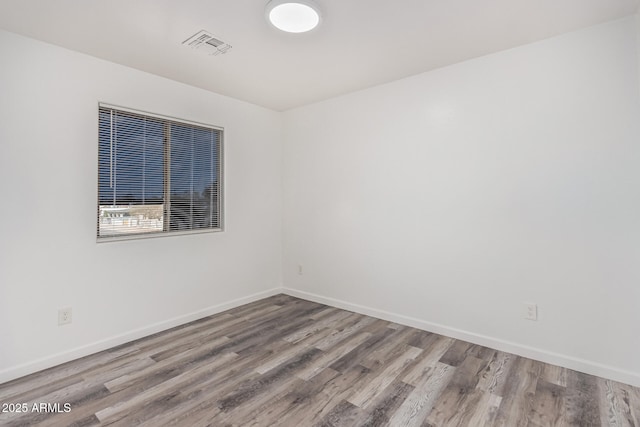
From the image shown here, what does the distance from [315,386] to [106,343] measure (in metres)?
1.91

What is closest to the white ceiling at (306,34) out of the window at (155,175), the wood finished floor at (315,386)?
the window at (155,175)

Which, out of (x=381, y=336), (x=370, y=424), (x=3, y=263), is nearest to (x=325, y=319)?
(x=381, y=336)

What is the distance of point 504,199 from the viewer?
267cm

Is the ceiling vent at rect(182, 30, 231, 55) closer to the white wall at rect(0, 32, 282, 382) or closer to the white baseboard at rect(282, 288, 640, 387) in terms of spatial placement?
the white wall at rect(0, 32, 282, 382)

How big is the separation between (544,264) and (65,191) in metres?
3.88

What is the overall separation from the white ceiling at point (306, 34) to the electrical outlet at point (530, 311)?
6.92 ft

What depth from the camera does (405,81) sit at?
3223 mm

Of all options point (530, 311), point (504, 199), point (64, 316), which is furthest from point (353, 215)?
point (64, 316)

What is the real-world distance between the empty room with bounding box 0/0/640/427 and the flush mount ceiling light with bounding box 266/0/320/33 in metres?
0.02

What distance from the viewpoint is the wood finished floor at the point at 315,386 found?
1863 millimetres

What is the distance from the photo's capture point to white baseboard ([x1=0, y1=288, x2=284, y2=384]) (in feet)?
7.56

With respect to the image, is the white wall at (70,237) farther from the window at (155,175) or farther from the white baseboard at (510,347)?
the white baseboard at (510,347)

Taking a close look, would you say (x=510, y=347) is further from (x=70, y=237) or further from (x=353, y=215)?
(x=70, y=237)

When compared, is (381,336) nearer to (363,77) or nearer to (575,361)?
(575,361)
